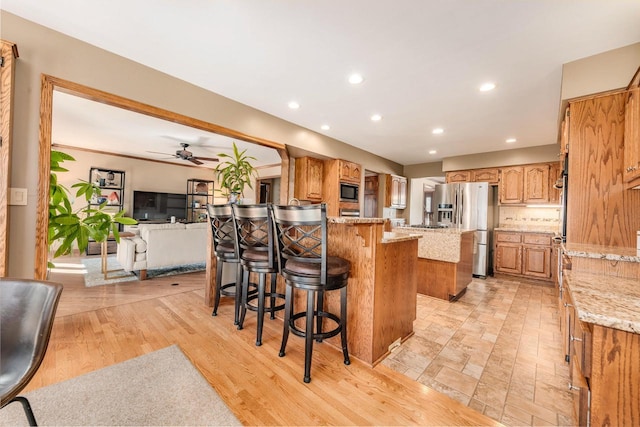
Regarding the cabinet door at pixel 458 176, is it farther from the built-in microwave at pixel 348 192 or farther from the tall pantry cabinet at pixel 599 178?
the tall pantry cabinet at pixel 599 178

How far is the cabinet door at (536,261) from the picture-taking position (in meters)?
4.37

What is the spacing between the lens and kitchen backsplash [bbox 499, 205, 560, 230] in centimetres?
490

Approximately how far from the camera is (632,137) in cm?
171

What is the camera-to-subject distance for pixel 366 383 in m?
1.69

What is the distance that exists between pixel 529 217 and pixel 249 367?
18.9ft

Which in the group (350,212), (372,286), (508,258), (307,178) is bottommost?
(508,258)

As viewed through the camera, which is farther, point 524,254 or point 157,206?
point 157,206

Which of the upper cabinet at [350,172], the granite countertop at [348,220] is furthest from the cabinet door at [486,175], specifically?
the granite countertop at [348,220]

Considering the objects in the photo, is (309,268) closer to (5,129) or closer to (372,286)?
(372,286)

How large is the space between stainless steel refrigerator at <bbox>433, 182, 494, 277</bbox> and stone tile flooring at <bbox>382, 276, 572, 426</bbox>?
152 centimetres

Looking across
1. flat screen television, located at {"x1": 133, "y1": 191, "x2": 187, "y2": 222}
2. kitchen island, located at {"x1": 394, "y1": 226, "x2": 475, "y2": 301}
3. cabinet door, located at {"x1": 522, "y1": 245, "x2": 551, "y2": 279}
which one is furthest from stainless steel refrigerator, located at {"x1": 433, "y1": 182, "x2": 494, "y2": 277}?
flat screen television, located at {"x1": 133, "y1": 191, "x2": 187, "y2": 222}

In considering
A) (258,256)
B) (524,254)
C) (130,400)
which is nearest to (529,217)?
(524,254)

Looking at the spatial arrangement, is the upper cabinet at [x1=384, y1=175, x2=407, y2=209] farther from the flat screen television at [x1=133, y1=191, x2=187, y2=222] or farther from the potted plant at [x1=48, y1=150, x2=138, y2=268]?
the flat screen television at [x1=133, y1=191, x2=187, y2=222]

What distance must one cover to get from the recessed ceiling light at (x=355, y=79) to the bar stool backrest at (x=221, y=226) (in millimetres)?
1731
